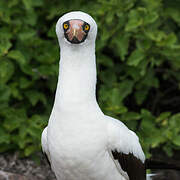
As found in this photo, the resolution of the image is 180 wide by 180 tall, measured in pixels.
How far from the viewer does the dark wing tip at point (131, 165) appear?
3.38 m

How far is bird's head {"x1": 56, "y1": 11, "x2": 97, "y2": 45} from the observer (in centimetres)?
305

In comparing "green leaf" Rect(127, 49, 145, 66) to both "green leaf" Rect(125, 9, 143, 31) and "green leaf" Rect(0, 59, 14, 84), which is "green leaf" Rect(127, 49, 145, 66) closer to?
"green leaf" Rect(125, 9, 143, 31)

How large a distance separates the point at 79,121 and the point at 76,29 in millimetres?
616

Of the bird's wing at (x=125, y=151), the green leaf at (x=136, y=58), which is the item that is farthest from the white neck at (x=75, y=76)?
the green leaf at (x=136, y=58)

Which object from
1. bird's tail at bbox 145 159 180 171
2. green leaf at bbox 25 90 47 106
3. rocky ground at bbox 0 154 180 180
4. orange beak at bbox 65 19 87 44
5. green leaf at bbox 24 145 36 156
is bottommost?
rocky ground at bbox 0 154 180 180

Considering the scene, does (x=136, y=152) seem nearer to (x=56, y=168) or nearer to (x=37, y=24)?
(x=56, y=168)

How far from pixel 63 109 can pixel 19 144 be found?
189cm

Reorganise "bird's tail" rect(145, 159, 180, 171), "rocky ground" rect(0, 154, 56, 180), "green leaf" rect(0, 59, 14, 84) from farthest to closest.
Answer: "rocky ground" rect(0, 154, 56, 180) < "green leaf" rect(0, 59, 14, 84) < "bird's tail" rect(145, 159, 180, 171)

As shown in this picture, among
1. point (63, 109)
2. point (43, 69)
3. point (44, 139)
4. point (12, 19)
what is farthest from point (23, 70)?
point (63, 109)

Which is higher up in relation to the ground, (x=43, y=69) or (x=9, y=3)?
(x=9, y=3)

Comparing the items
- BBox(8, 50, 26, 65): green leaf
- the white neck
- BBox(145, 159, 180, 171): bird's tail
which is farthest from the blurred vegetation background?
the white neck

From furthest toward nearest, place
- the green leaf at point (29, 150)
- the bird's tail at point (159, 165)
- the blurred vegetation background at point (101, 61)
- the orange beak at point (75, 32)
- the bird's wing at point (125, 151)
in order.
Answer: the green leaf at point (29, 150) < the blurred vegetation background at point (101, 61) < the bird's tail at point (159, 165) < the bird's wing at point (125, 151) < the orange beak at point (75, 32)

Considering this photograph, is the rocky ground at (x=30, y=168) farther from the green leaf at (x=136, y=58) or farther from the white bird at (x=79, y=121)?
the white bird at (x=79, y=121)

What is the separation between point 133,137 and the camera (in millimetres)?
3600
